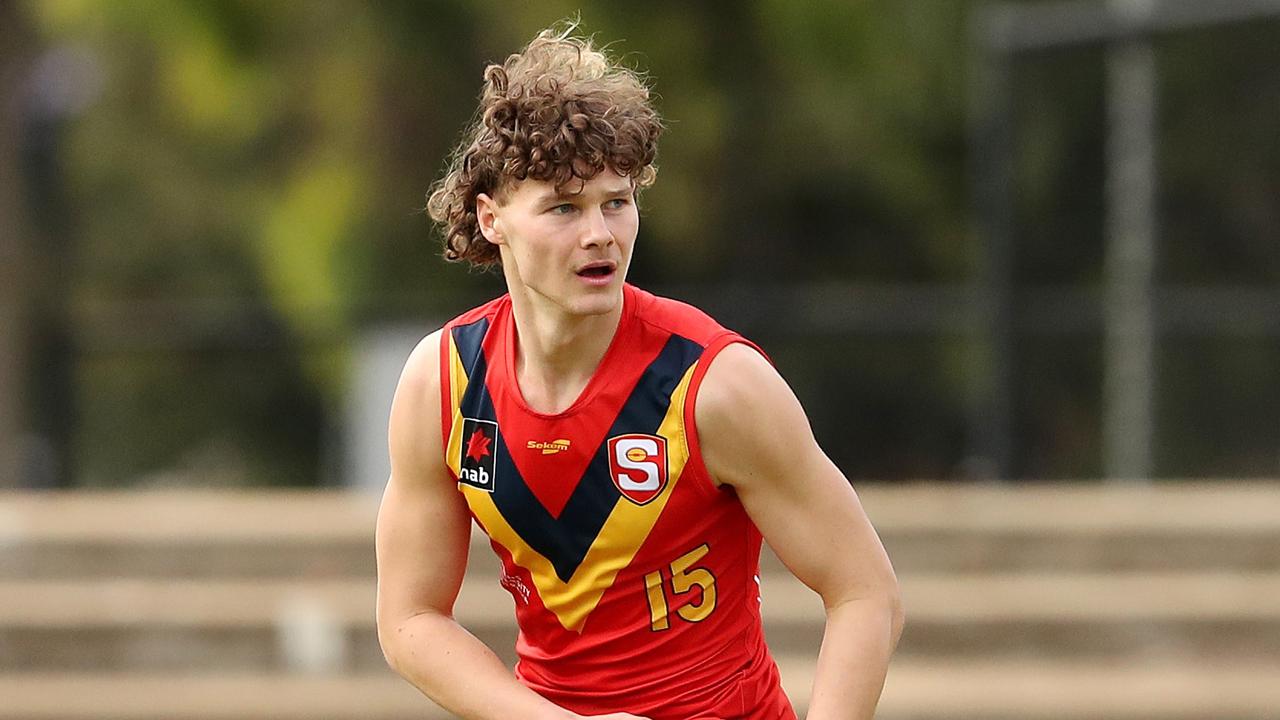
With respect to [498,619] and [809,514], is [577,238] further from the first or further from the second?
[498,619]

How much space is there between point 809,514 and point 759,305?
1087 centimetres

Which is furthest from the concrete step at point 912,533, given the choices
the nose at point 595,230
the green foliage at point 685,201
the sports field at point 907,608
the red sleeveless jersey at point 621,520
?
the nose at point 595,230

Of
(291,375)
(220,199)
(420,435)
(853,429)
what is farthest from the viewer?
(220,199)

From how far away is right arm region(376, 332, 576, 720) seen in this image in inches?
139

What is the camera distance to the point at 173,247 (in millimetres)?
23922

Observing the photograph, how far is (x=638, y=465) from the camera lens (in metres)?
3.40

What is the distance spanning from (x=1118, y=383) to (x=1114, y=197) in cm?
114

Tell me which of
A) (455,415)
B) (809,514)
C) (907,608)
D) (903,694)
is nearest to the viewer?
(809,514)

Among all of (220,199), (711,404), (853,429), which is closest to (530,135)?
(711,404)

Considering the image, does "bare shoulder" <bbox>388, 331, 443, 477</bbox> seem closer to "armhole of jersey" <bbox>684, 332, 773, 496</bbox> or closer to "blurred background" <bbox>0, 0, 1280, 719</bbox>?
"armhole of jersey" <bbox>684, 332, 773, 496</bbox>

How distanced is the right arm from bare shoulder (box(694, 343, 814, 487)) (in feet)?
1.73

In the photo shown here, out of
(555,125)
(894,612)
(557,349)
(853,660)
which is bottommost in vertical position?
(853,660)

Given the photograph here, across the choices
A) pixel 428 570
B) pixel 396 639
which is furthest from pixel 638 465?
pixel 396 639

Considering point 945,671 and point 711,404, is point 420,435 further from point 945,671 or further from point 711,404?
point 945,671
